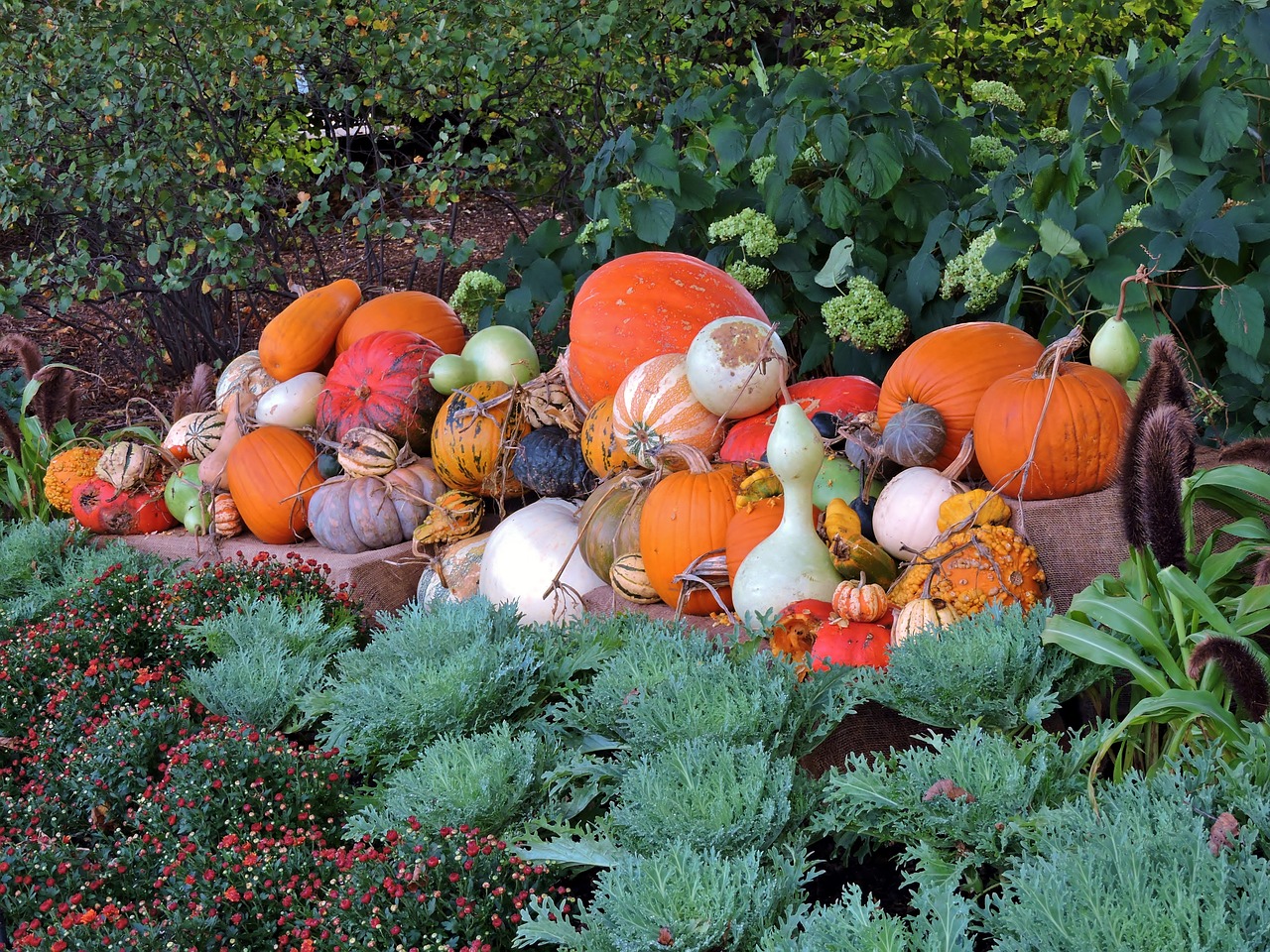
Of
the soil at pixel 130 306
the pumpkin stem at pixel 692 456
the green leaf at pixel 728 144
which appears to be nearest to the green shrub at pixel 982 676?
the pumpkin stem at pixel 692 456

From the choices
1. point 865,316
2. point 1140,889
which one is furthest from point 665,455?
point 1140,889

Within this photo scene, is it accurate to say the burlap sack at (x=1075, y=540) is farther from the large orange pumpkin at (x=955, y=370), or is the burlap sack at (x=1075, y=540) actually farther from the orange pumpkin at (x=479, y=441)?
the orange pumpkin at (x=479, y=441)

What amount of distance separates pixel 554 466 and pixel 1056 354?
1617 millimetres

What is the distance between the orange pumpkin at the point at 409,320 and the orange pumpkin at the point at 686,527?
68.8 inches

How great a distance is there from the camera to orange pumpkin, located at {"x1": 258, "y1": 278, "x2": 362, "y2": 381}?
456cm

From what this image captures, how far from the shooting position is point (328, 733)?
103 inches

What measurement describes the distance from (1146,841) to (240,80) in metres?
4.97

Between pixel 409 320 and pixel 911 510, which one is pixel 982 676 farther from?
pixel 409 320

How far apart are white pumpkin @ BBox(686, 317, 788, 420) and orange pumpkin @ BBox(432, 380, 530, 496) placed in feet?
2.75

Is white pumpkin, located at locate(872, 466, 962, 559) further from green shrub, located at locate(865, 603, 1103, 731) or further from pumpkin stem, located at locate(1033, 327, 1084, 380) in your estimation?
green shrub, located at locate(865, 603, 1103, 731)

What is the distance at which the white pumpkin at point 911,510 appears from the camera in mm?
2609

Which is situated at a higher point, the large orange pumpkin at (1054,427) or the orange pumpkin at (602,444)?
the large orange pumpkin at (1054,427)

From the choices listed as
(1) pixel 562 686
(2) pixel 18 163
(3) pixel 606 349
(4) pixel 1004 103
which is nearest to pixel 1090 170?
(4) pixel 1004 103

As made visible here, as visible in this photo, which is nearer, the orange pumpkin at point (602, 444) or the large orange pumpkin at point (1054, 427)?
the large orange pumpkin at point (1054, 427)
